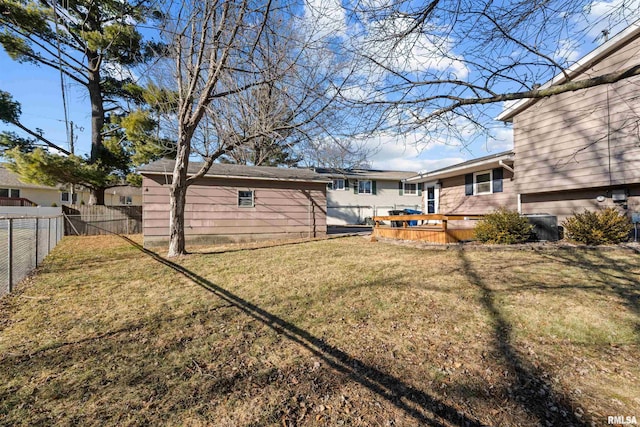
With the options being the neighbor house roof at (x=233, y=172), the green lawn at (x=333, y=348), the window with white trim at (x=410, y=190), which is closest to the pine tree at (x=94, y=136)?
the neighbor house roof at (x=233, y=172)

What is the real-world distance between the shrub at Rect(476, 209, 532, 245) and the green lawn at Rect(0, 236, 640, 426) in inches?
64.2

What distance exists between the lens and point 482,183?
11758 mm

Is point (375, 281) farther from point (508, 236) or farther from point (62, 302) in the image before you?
point (62, 302)

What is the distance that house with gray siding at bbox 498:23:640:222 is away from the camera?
22.3 ft

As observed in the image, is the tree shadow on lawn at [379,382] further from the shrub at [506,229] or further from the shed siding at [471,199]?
the shed siding at [471,199]

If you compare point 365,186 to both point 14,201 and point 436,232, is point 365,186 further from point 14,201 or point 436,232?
point 14,201

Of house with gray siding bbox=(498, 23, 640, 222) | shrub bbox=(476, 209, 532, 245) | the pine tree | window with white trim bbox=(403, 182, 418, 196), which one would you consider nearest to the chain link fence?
the pine tree

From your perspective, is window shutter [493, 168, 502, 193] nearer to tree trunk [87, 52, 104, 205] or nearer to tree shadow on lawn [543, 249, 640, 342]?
tree shadow on lawn [543, 249, 640, 342]

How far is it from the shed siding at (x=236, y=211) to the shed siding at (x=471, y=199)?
242 inches

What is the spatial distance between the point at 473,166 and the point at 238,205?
932 cm

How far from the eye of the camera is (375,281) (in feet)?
16.0

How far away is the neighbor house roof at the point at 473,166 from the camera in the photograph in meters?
10.1

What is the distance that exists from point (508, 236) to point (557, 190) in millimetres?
3155

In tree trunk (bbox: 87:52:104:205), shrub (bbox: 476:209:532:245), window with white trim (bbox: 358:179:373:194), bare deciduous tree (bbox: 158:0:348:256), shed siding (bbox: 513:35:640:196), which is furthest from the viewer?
window with white trim (bbox: 358:179:373:194)
